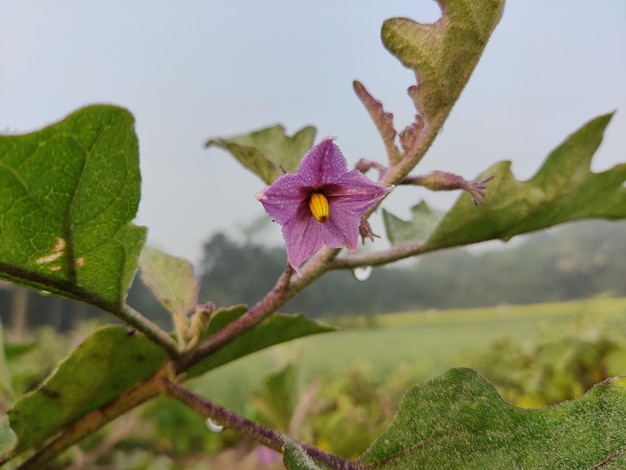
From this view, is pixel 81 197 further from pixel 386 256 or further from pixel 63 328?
pixel 63 328

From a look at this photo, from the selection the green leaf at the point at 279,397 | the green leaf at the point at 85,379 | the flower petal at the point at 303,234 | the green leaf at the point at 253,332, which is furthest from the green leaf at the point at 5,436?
the green leaf at the point at 279,397

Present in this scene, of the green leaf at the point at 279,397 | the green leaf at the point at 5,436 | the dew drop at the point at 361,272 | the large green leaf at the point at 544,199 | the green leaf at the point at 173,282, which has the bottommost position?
the green leaf at the point at 279,397

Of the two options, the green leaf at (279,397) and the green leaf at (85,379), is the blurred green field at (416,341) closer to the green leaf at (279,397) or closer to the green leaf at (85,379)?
the green leaf at (279,397)

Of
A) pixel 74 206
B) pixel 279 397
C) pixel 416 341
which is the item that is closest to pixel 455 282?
pixel 416 341

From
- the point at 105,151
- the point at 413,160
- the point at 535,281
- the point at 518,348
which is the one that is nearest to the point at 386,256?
the point at 413,160

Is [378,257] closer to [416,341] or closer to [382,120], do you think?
[382,120]

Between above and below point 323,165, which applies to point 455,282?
below

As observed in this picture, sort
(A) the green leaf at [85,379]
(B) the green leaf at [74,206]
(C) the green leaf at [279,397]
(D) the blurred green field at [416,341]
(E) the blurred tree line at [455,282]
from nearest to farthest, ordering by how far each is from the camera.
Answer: (B) the green leaf at [74,206] < (A) the green leaf at [85,379] < (C) the green leaf at [279,397] < (D) the blurred green field at [416,341] < (E) the blurred tree line at [455,282]

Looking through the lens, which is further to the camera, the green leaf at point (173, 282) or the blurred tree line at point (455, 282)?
the blurred tree line at point (455, 282)
